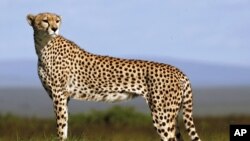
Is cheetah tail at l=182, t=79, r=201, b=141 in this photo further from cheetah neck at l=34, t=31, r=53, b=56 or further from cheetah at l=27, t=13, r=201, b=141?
cheetah neck at l=34, t=31, r=53, b=56

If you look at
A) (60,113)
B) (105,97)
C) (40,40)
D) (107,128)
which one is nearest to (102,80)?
(105,97)

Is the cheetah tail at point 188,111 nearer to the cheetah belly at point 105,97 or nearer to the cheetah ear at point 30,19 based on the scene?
the cheetah belly at point 105,97

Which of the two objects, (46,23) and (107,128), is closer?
(46,23)

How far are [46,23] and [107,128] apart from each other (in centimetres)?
515

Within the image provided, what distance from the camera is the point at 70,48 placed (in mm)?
12469

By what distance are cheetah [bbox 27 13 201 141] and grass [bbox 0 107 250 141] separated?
1.93ft

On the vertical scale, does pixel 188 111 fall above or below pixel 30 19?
below

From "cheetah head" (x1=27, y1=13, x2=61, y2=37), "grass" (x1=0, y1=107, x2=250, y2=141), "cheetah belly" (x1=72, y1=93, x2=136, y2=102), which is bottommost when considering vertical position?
"grass" (x1=0, y1=107, x2=250, y2=141)

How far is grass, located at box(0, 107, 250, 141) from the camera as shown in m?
13.1

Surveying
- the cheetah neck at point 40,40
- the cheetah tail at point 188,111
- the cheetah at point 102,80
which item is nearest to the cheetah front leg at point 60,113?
the cheetah at point 102,80

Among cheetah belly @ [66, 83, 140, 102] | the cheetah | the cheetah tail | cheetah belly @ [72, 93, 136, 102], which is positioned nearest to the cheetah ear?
the cheetah

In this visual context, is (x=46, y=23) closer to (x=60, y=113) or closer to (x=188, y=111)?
(x=60, y=113)

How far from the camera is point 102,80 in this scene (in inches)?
482

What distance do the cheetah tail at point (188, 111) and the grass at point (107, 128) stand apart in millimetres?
867
